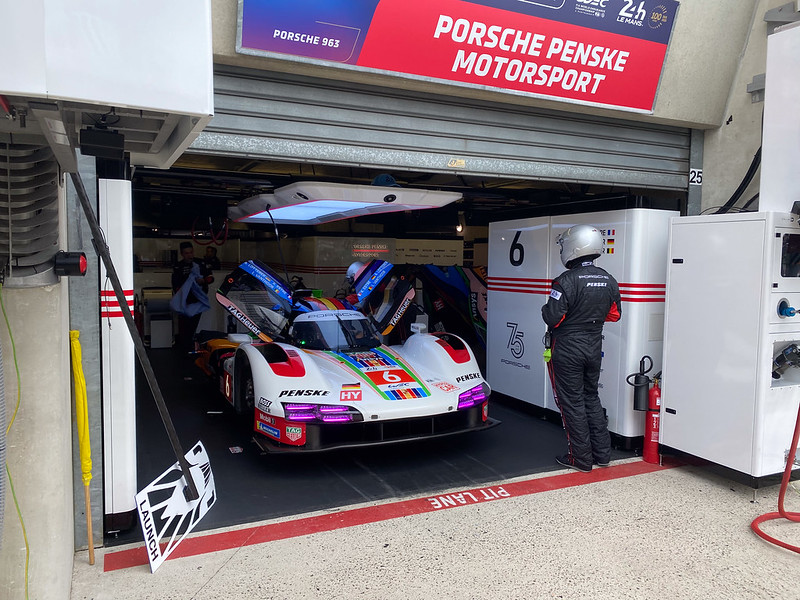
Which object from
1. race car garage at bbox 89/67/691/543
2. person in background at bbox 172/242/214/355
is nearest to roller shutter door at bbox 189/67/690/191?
race car garage at bbox 89/67/691/543

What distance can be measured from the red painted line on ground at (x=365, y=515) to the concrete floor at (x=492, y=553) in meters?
0.01

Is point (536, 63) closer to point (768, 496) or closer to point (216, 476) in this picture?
point (768, 496)

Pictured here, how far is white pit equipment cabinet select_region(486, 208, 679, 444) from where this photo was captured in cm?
512

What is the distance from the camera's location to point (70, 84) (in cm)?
152

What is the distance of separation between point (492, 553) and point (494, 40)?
142 inches

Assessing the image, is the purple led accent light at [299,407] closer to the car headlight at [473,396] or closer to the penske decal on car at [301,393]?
the penske decal on car at [301,393]

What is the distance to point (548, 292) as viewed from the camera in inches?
235

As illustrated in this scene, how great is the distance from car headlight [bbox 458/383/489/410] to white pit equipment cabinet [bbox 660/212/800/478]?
1.50 metres

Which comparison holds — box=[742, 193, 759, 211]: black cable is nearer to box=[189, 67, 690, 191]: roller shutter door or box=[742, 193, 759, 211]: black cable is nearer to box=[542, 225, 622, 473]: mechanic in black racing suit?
box=[189, 67, 690, 191]: roller shutter door

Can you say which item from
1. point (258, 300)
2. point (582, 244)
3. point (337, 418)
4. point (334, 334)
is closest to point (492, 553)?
point (337, 418)

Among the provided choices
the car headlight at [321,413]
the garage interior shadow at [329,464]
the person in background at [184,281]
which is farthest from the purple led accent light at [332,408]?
the person in background at [184,281]

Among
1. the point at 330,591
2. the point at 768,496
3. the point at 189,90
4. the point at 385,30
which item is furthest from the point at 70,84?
the point at 768,496

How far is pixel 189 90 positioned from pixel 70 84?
0.97 feet

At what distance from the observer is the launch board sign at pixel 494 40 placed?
149 inches
